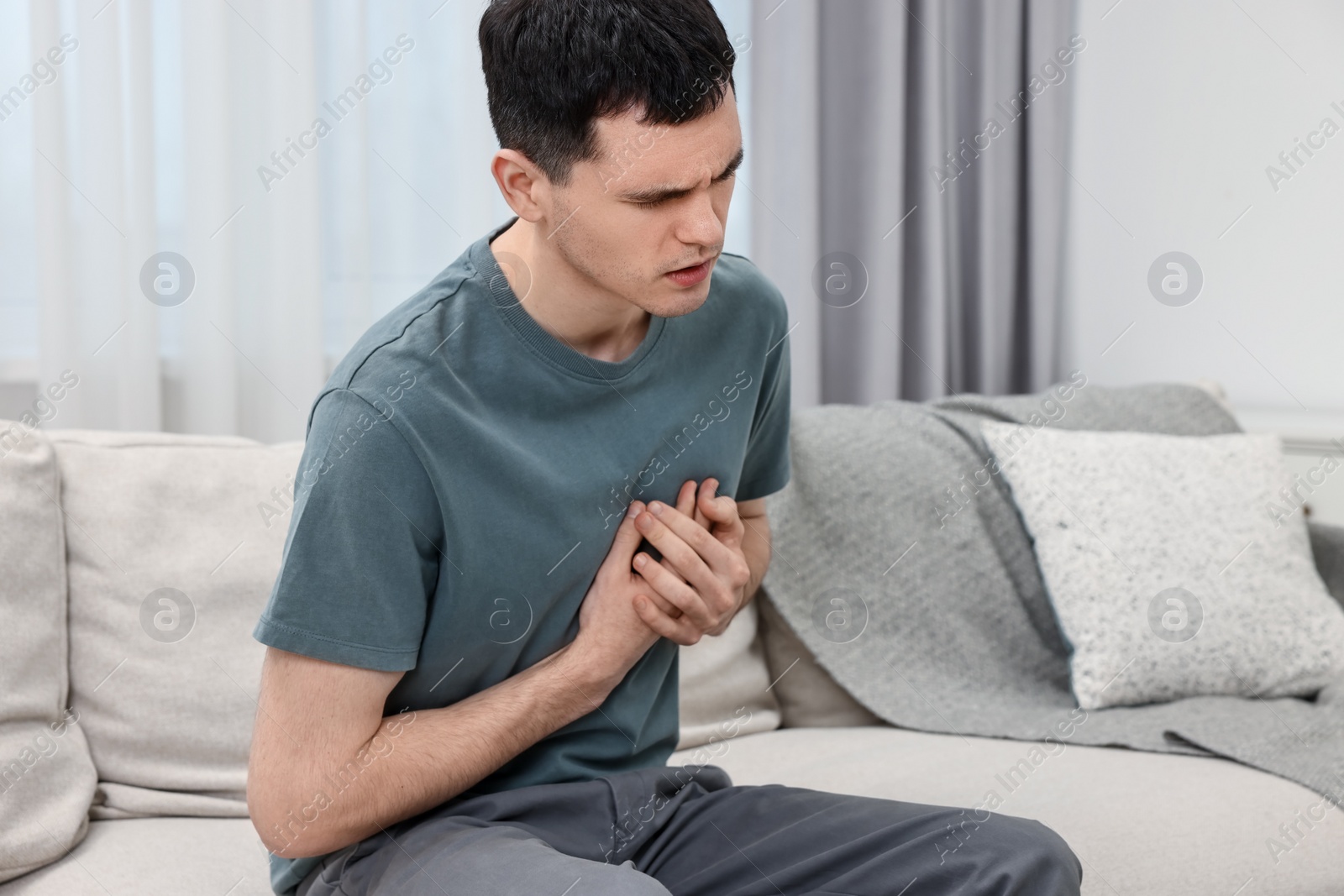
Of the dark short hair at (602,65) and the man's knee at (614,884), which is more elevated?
the dark short hair at (602,65)

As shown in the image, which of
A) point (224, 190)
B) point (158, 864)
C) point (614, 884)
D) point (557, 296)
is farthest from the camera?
point (224, 190)

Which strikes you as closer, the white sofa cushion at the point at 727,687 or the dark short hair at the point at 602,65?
the dark short hair at the point at 602,65

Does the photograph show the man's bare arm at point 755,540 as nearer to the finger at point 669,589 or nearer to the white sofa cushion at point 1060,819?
the finger at point 669,589

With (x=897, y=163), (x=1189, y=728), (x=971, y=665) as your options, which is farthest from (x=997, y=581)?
(x=897, y=163)

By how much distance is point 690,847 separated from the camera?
40.1 inches

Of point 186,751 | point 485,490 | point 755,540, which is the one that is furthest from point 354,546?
point 186,751

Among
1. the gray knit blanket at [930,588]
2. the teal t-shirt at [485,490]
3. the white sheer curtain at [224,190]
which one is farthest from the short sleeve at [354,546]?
the white sheer curtain at [224,190]

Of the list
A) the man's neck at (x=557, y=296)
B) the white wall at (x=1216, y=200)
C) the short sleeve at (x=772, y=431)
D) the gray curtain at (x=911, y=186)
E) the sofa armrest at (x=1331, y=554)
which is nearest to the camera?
the man's neck at (x=557, y=296)

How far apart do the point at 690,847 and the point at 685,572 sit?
25 cm

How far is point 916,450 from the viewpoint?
183 cm

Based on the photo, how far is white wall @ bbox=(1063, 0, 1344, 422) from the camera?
219 centimetres

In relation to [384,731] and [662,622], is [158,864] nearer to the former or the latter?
[384,731]

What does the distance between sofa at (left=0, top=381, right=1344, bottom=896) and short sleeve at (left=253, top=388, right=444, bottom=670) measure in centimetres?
47

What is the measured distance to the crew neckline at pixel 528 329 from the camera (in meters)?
1.01
